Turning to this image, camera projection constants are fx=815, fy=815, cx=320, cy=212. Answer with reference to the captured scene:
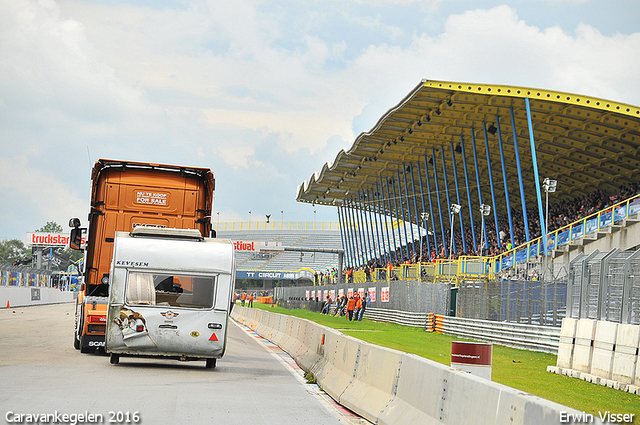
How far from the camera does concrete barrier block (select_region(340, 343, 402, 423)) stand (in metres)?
9.57

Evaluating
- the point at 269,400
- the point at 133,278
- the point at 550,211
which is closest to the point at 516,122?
the point at 550,211

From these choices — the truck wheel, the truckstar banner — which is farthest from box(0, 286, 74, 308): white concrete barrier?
the truck wheel

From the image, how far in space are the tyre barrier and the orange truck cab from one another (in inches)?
159

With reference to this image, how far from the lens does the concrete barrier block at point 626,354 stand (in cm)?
1275

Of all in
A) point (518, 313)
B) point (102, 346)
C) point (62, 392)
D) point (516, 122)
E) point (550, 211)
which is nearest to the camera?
point (62, 392)

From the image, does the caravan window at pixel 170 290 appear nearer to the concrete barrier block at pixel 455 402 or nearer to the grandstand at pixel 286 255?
the concrete barrier block at pixel 455 402

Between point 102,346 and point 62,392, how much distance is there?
6508 millimetres

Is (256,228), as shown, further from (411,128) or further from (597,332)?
(597,332)

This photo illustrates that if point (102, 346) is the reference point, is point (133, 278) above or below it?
Result: above

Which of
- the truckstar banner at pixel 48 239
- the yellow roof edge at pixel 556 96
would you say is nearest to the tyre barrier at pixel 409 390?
the yellow roof edge at pixel 556 96

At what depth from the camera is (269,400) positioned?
1108 cm

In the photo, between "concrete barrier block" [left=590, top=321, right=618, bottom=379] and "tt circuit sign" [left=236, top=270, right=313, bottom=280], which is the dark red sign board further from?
"tt circuit sign" [left=236, top=270, right=313, bottom=280]

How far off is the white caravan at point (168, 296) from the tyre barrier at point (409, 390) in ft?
6.93

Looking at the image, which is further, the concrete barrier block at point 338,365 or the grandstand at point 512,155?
the grandstand at point 512,155
